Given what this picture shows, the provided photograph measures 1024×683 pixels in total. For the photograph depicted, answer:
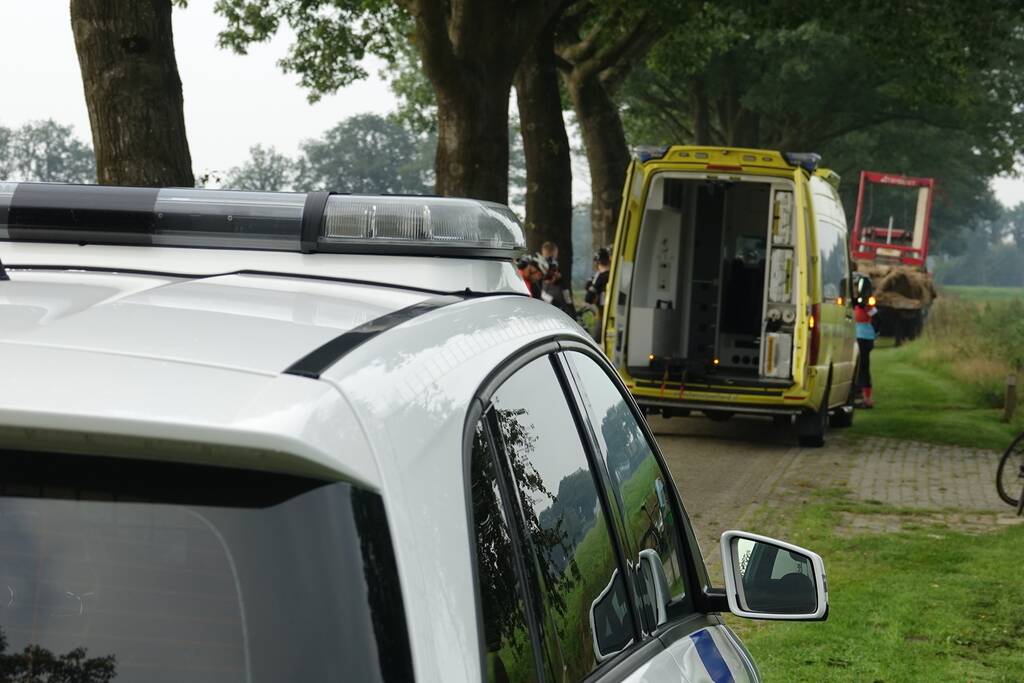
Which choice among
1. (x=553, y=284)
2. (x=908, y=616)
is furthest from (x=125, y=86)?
(x=553, y=284)

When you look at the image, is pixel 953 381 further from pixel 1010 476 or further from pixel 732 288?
pixel 1010 476

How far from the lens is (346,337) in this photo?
1821 millimetres

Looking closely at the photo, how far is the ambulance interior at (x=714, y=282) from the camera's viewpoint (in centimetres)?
1684

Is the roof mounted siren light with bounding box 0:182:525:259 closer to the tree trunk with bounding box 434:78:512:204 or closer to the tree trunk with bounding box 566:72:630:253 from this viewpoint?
the tree trunk with bounding box 434:78:512:204

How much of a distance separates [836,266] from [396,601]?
55.2 feet

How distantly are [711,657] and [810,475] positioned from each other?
38.4ft

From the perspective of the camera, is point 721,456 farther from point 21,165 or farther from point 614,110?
point 21,165

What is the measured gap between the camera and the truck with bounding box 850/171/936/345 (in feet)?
142

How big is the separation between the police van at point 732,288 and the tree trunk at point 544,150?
765 centimetres

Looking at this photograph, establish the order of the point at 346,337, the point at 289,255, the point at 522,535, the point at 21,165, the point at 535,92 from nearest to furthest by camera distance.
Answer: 1. the point at 346,337
2. the point at 522,535
3. the point at 289,255
4. the point at 535,92
5. the point at 21,165

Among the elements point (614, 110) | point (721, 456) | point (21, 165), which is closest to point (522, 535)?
point (721, 456)

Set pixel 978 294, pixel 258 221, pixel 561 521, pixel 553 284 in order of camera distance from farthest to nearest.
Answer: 1. pixel 978 294
2. pixel 553 284
3. pixel 258 221
4. pixel 561 521

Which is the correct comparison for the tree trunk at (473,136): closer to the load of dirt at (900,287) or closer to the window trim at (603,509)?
the window trim at (603,509)

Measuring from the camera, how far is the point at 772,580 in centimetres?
318
